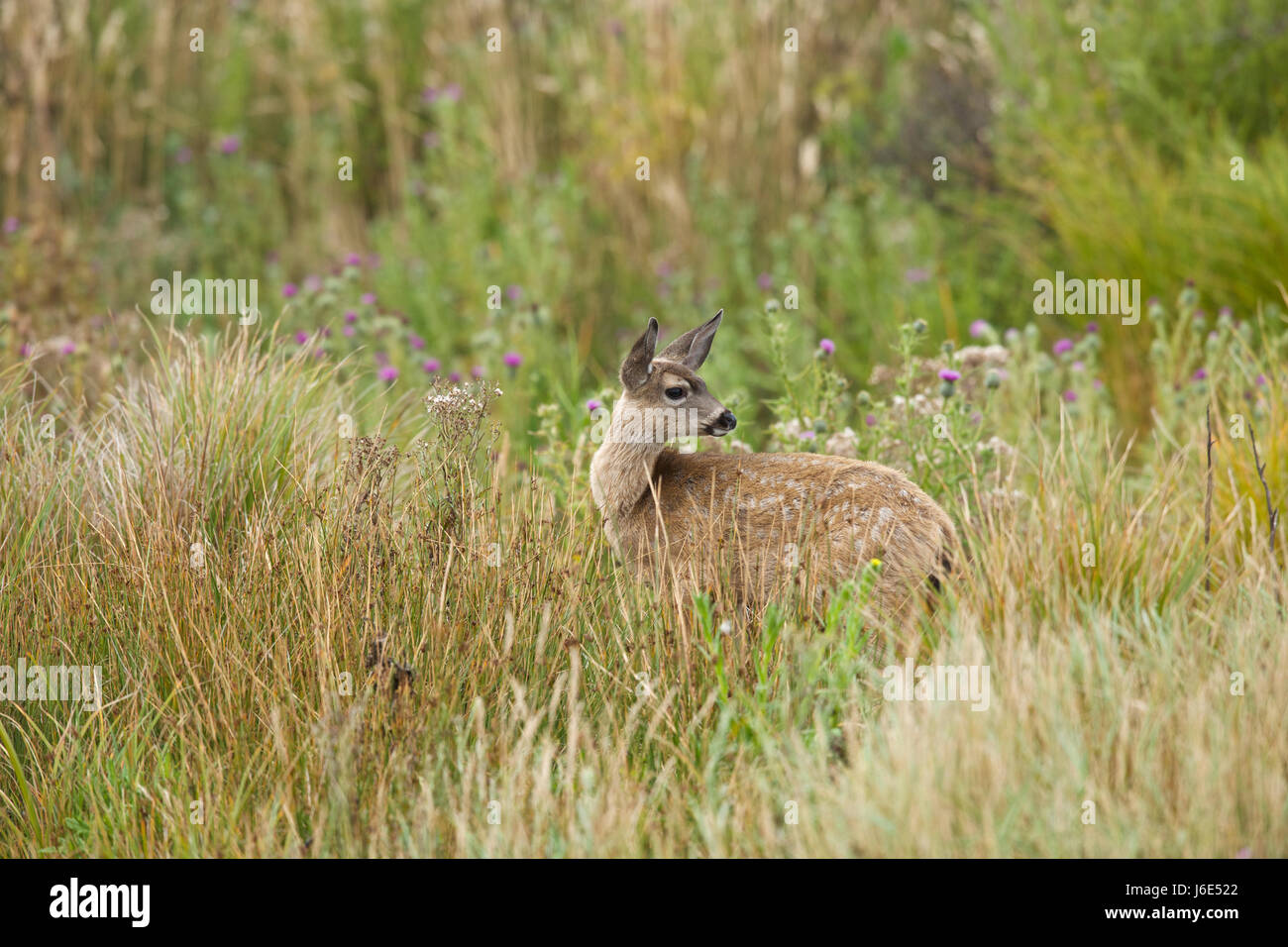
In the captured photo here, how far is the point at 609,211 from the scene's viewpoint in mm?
10953

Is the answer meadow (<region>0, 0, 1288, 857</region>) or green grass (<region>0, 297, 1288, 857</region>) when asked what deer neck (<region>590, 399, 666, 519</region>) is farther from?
meadow (<region>0, 0, 1288, 857</region>)

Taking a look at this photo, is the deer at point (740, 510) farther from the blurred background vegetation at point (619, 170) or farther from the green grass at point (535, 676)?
the blurred background vegetation at point (619, 170)

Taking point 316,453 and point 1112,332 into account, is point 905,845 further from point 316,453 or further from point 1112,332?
point 1112,332

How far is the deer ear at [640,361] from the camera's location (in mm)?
5270

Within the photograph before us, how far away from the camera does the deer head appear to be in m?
5.29

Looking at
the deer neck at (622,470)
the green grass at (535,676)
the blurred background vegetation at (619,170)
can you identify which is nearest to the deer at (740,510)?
the deer neck at (622,470)

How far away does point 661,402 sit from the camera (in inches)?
212

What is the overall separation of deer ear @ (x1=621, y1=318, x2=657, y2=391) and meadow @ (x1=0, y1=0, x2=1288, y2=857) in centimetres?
56

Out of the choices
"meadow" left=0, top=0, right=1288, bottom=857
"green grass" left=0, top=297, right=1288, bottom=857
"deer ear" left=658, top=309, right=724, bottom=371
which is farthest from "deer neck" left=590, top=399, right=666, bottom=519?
"deer ear" left=658, top=309, right=724, bottom=371
